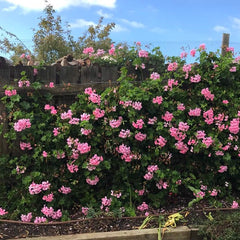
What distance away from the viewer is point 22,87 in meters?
3.70

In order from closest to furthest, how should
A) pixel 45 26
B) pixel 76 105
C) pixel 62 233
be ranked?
pixel 62 233 < pixel 76 105 < pixel 45 26

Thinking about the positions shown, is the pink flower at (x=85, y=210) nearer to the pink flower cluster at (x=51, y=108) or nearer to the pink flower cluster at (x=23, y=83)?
the pink flower cluster at (x=51, y=108)

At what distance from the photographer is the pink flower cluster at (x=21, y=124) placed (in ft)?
11.2

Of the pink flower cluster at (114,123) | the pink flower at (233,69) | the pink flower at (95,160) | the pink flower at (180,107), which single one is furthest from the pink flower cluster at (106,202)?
the pink flower at (233,69)

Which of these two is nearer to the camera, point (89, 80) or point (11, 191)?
point (11, 191)

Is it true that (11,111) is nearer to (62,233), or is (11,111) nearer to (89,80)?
(89,80)

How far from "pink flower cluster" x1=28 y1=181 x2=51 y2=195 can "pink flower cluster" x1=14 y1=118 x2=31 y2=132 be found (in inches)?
25.9

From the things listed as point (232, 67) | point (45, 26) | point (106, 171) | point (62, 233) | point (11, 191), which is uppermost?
point (45, 26)

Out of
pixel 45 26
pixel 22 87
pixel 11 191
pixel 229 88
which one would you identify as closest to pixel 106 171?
pixel 11 191

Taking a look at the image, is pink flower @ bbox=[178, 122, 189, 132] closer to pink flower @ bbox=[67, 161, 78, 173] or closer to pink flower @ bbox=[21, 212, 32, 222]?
pink flower @ bbox=[67, 161, 78, 173]

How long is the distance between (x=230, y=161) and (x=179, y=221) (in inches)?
44.6

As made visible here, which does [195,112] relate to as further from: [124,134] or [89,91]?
[89,91]

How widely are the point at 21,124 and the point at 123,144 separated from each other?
1.20 m

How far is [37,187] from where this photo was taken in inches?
133
